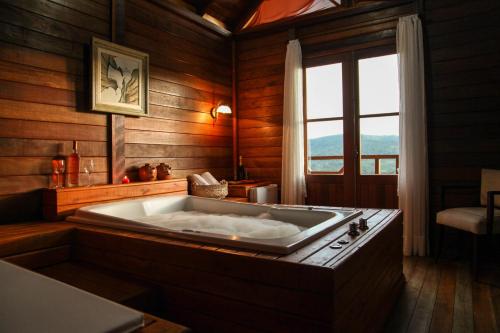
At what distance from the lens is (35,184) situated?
→ 2.44 meters

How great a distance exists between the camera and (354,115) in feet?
12.2

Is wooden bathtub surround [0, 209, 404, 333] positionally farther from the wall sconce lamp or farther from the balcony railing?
the wall sconce lamp

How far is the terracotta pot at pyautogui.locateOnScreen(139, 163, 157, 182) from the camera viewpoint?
3.11 metres

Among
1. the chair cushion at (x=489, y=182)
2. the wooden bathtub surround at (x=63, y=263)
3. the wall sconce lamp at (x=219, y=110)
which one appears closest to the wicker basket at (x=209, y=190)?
the wall sconce lamp at (x=219, y=110)

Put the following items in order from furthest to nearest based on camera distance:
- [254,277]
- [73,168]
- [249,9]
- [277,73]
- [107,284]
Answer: [249,9], [277,73], [73,168], [107,284], [254,277]

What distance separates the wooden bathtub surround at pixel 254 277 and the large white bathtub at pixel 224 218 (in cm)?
5

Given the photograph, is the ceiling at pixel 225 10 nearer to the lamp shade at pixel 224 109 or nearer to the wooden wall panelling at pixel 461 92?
the lamp shade at pixel 224 109

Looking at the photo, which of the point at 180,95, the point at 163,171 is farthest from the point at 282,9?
the point at 163,171

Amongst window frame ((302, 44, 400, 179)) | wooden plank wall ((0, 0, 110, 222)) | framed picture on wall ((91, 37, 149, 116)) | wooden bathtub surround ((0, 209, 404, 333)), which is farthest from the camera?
window frame ((302, 44, 400, 179))

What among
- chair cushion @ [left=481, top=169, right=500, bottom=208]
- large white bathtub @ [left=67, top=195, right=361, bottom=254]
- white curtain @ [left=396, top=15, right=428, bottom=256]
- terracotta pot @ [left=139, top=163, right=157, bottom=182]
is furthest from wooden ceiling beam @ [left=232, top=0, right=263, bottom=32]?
chair cushion @ [left=481, top=169, right=500, bottom=208]

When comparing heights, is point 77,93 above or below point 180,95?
below

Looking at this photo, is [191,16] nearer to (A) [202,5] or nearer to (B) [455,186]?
(A) [202,5]

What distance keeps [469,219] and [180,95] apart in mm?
2862

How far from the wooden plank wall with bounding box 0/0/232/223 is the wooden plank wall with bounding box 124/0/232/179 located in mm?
10
